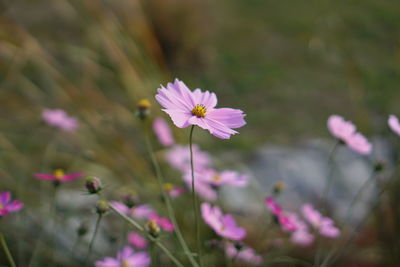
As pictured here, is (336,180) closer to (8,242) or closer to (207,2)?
(8,242)

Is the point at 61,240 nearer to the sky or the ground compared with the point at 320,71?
nearer to the ground

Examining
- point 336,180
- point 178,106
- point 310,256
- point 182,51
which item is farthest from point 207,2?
point 178,106

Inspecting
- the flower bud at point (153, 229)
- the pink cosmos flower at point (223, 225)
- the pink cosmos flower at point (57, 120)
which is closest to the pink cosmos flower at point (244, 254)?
the pink cosmos flower at point (223, 225)

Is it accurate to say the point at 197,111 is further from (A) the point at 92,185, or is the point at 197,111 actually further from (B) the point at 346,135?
(B) the point at 346,135

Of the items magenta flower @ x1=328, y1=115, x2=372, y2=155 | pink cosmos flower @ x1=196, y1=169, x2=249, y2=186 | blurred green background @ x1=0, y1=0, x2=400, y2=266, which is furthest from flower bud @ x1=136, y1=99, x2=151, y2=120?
blurred green background @ x1=0, y1=0, x2=400, y2=266

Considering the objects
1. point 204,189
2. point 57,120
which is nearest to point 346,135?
point 204,189

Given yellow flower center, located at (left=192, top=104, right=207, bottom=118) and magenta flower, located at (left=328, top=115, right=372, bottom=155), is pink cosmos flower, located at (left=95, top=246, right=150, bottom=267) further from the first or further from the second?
magenta flower, located at (left=328, top=115, right=372, bottom=155)
